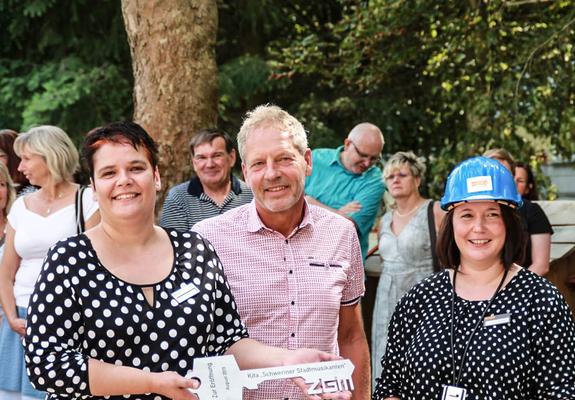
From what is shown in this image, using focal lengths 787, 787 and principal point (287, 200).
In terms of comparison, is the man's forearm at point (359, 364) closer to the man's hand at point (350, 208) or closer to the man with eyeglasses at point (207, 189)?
the man with eyeglasses at point (207, 189)

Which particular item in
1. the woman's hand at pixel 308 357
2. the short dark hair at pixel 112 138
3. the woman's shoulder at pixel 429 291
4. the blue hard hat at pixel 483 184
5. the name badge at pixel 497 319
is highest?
the short dark hair at pixel 112 138

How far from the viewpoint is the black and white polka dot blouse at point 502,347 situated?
8.24 ft

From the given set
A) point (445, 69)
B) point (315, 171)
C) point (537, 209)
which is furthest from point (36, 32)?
point (537, 209)

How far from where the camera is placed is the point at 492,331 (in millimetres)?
2578

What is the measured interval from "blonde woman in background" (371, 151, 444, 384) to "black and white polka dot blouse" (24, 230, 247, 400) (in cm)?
356

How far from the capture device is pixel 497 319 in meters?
2.59

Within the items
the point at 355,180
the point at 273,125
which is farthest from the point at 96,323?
the point at 355,180

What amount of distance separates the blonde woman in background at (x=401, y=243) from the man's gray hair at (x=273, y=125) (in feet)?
10.2

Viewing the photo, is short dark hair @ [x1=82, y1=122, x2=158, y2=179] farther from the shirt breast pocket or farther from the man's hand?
the man's hand

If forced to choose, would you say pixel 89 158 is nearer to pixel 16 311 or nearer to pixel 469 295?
pixel 469 295

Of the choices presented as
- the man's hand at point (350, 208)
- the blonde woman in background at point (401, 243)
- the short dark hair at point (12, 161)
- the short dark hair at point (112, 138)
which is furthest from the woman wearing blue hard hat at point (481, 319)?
the short dark hair at point (12, 161)

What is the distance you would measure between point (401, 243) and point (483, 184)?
3.18m

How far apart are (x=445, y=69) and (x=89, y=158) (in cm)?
798

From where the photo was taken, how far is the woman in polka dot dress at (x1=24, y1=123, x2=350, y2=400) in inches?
87.4
